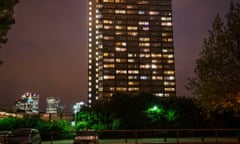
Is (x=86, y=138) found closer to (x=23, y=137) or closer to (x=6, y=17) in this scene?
(x=23, y=137)

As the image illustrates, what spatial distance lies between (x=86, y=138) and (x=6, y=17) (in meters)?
11.2

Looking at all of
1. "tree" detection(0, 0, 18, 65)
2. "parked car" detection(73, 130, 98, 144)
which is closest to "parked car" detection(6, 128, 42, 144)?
"parked car" detection(73, 130, 98, 144)

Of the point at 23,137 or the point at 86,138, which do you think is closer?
the point at 86,138

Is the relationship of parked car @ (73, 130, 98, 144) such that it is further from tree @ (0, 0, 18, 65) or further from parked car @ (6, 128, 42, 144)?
tree @ (0, 0, 18, 65)

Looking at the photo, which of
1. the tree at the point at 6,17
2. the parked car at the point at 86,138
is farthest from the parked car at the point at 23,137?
the tree at the point at 6,17

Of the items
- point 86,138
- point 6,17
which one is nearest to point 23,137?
point 86,138

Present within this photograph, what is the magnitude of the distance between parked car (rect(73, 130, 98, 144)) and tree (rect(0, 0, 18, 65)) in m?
10.0

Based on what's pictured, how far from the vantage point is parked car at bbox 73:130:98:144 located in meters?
24.0

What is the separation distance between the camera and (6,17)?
1723cm

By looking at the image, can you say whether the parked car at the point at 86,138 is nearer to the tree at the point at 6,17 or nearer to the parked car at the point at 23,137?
the parked car at the point at 23,137

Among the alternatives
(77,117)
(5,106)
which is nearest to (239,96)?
(77,117)

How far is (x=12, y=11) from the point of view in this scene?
17.5m

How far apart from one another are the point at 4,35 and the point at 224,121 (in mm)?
33446

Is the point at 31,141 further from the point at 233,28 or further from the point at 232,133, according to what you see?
the point at 232,133
